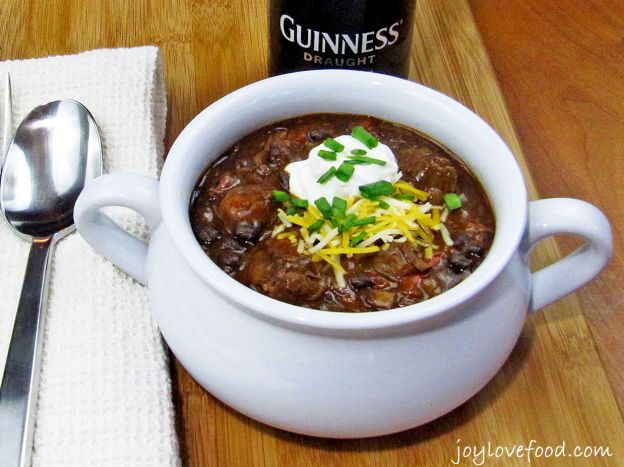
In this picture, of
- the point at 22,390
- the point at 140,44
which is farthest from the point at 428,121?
the point at 140,44

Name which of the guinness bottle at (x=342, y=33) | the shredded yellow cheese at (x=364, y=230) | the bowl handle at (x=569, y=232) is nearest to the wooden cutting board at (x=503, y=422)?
the bowl handle at (x=569, y=232)

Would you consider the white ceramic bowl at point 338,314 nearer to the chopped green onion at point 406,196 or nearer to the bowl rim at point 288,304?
the bowl rim at point 288,304

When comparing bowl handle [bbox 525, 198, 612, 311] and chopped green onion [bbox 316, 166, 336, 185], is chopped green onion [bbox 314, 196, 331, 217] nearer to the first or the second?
chopped green onion [bbox 316, 166, 336, 185]

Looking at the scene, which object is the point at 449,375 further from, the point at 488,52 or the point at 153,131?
the point at 488,52

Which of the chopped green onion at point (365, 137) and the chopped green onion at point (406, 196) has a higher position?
the chopped green onion at point (365, 137)

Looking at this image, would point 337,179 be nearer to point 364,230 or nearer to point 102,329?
point 364,230

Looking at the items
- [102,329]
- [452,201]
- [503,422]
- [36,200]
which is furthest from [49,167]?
[503,422]
